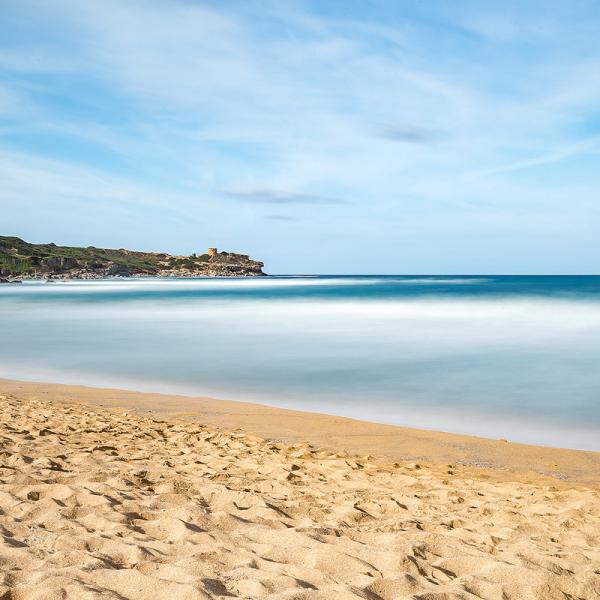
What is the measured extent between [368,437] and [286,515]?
465 cm

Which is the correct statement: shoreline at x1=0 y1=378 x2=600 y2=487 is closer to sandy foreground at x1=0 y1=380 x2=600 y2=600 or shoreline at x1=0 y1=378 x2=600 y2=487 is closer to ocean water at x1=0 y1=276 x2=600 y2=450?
sandy foreground at x1=0 y1=380 x2=600 y2=600

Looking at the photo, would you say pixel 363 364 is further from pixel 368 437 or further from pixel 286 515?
pixel 286 515

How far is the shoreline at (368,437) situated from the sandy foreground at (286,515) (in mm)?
58

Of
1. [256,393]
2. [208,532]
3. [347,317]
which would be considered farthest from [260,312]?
[208,532]

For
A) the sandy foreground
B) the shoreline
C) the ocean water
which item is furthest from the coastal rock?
the sandy foreground

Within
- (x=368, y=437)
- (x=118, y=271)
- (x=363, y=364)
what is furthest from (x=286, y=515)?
(x=118, y=271)

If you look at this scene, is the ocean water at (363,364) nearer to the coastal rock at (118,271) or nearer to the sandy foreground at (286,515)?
the sandy foreground at (286,515)

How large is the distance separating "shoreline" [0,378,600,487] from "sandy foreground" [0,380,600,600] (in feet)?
0.19

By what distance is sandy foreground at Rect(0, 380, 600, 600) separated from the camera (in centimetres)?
395

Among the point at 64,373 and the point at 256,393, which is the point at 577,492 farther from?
the point at 64,373

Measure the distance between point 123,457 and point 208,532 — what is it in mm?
3209

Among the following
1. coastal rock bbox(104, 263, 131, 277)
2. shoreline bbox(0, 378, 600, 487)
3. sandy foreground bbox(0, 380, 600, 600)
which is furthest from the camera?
coastal rock bbox(104, 263, 131, 277)

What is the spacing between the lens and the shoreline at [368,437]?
27.2 feet

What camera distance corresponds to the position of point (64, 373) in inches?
724
